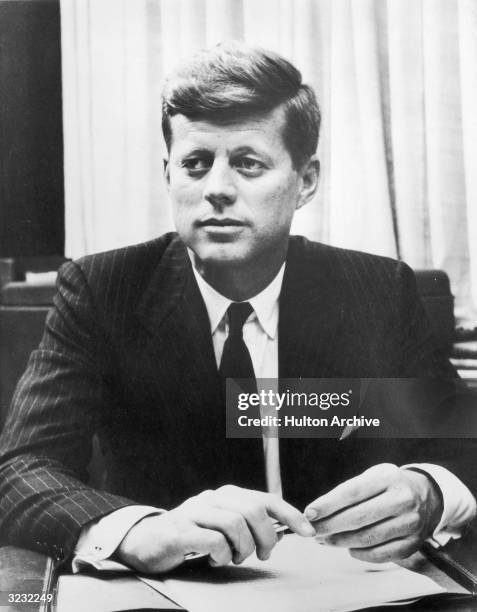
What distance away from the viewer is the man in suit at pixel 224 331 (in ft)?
3.09

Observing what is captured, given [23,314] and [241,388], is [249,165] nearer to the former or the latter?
[241,388]

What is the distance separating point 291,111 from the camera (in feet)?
3.25

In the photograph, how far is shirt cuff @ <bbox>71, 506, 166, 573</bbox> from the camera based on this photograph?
2.53 ft

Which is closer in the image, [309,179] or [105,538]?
[105,538]

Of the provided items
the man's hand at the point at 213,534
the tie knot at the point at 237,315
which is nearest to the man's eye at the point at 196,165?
the tie knot at the point at 237,315

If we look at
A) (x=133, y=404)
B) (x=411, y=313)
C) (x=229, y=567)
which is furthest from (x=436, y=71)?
(x=229, y=567)

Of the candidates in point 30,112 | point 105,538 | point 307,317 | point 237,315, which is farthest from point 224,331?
point 30,112

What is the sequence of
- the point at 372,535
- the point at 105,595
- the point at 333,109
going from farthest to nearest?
1. the point at 333,109
2. the point at 372,535
3. the point at 105,595

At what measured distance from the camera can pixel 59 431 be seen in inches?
35.9

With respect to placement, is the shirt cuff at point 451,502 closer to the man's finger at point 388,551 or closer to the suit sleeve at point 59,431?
the man's finger at point 388,551

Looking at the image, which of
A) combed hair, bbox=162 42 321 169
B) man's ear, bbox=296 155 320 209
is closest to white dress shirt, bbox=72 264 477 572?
man's ear, bbox=296 155 320 209

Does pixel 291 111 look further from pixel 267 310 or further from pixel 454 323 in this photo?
pixel 454 323

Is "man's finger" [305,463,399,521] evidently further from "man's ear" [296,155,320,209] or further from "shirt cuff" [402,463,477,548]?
"man's ear" [296,155,320,209]

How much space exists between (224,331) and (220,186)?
0.23 metres
